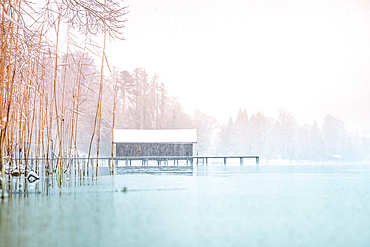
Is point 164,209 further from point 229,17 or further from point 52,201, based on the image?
point 229,17

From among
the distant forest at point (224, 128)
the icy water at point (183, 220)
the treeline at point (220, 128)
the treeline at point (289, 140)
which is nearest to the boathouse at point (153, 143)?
the treeline at point (220, 128)

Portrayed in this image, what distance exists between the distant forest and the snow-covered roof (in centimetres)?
886

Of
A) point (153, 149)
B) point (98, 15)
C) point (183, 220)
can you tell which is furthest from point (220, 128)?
point (183, 220)

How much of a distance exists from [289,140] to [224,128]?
7.33m

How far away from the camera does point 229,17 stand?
2707 inches

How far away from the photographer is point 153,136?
22.0 meters

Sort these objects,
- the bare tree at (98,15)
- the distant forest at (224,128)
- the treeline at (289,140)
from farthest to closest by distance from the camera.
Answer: the treeline at (289,140) < the distant forest at (224,128) < the bare tree at (98,15)

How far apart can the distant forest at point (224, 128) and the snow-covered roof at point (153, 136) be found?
29.1 feet

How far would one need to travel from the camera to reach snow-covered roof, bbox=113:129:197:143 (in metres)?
21.4

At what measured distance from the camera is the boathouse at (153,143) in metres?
21.4

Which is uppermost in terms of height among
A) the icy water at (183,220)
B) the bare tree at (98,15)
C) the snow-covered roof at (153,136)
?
the bare tree at (98,15)

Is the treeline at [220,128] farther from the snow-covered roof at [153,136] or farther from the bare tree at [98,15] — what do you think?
the bare tree at [98,15]

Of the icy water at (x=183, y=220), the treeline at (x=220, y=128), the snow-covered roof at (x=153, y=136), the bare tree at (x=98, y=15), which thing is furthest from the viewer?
the treeline at (x=220, y=128)

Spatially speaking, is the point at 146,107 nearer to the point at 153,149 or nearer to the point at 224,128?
the point at 224,128
